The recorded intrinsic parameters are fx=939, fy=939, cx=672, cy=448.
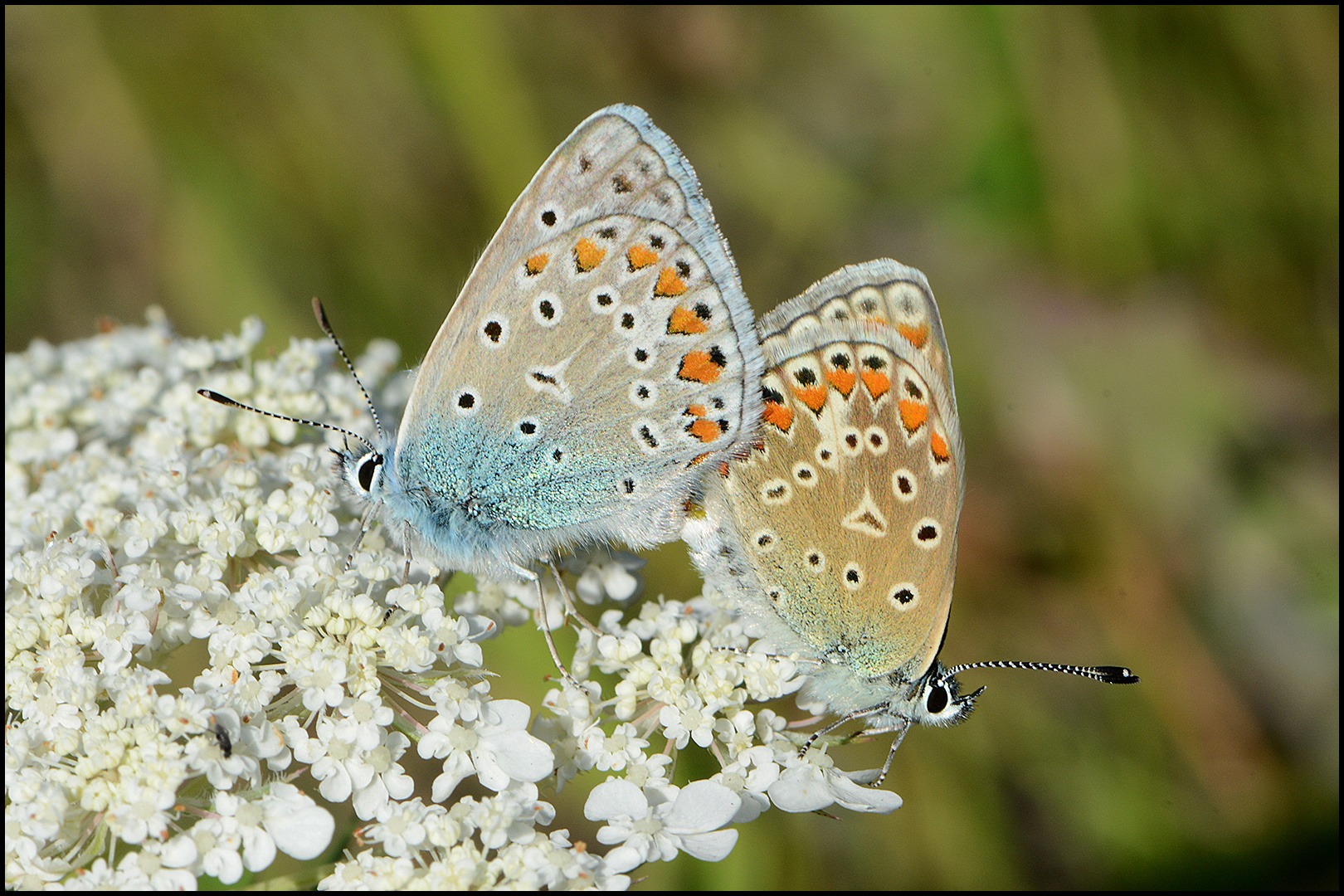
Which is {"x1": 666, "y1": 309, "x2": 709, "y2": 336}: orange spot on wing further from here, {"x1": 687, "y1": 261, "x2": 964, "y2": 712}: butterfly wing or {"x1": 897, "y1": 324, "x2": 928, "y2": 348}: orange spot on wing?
{"x1": 897, "y1": 324, "x2": 928, "y2": 348}: orange spot on wing

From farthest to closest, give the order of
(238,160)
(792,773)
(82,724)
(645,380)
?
(238,160) < (645,380) < (792,773) < (82,724)

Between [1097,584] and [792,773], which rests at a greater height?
[1097,584]

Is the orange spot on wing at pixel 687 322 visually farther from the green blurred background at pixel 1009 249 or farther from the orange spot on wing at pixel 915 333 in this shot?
the green blurred background at pixel 1009 249

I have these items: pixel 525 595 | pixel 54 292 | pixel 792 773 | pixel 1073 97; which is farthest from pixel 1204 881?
pixel 54 292

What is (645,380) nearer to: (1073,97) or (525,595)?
(525,595)

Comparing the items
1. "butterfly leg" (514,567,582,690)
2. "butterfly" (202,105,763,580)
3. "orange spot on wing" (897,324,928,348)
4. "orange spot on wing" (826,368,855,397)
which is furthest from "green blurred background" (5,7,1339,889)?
"orange spot on wing" (897,324,928,348)

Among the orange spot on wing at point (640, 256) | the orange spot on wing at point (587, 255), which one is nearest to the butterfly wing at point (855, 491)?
the orange spot on wing at point (640, 256)

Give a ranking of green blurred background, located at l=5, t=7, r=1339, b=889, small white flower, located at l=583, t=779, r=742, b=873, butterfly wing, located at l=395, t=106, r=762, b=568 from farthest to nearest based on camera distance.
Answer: green blurred background, located at l=5, t=7, r=1339, b=889, butterfly wing, located at l=395, t=106, r=762, b=568, small white flower, located at l=583, t=779, r=742, b=873
